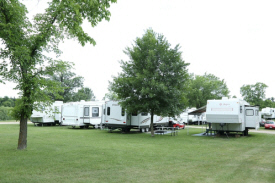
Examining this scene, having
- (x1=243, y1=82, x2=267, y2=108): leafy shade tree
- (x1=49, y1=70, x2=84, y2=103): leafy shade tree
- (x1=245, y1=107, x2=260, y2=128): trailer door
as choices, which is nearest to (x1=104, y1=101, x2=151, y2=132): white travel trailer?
(x1=245, y1=107, x2=260, y2=128): trailer door

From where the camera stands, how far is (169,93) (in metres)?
16.1

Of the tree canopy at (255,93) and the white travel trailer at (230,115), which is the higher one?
the tree canopy at (255,93)

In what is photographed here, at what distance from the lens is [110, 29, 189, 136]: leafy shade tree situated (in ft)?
52.7

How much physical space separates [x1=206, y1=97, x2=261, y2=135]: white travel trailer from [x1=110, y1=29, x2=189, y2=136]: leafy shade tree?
6.85ft

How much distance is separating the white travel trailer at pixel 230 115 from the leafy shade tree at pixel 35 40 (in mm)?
10750

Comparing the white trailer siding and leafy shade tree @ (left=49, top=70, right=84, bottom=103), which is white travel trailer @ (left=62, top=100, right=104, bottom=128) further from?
leafy shade tree @ (left=49, top=70, right=84, bottom=103)

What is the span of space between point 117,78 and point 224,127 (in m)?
8.34

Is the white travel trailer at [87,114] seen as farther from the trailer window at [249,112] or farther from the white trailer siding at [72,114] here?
the trailer window at [249,112]

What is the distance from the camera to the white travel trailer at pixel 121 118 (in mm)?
19078

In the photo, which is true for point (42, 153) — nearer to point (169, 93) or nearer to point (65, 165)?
point (65, 165)

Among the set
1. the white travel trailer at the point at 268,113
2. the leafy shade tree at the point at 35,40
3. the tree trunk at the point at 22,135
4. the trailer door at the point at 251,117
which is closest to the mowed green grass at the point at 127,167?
the tree trunk at the point at 22,135

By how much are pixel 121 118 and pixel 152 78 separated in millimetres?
4842

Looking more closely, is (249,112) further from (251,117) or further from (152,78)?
(152,78)

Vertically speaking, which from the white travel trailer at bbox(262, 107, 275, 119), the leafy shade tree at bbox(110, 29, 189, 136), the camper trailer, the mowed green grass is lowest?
the mowed green grass
